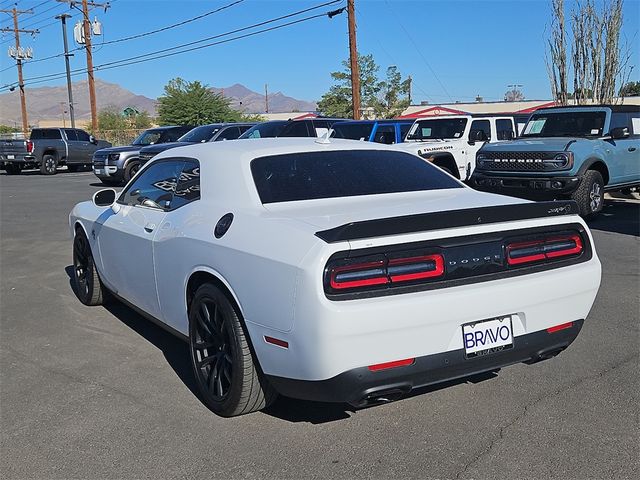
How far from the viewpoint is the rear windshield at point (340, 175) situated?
4.00 meters

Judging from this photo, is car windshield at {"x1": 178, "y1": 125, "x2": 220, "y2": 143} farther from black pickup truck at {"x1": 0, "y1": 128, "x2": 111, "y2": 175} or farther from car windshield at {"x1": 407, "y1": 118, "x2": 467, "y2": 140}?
black pickup truck at {"x1": 0, "y1": 128, "x2": 111, "y2": 175}

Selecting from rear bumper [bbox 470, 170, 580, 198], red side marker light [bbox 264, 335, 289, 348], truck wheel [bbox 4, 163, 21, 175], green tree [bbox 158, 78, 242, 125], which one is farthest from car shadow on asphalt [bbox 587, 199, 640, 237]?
green tree [bbox 158, 78, 242, 125]

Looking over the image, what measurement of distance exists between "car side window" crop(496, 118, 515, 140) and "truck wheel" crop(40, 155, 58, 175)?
18.5 m

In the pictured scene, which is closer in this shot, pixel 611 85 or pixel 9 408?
pixel 9 408

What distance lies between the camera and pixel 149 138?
2080cm

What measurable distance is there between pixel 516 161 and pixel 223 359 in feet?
27.4

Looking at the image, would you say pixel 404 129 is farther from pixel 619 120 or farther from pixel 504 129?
pixel 619 120

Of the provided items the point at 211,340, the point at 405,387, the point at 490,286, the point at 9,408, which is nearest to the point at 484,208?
the point at 490,286

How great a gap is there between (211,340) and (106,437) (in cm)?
77

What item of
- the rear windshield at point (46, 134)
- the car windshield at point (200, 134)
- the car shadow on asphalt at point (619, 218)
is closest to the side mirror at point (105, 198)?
the car shadow on asphalt at point (619, 218)

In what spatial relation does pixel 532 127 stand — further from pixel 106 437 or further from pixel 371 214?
pixel 106 437

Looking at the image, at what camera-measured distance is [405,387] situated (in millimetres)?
3150

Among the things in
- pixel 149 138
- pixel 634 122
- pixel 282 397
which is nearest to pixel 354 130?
pixel 634 122

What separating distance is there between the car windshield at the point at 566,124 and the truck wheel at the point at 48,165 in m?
20.0
